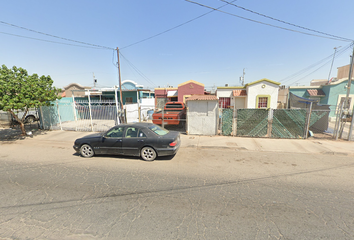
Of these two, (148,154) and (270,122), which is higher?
(270,122)

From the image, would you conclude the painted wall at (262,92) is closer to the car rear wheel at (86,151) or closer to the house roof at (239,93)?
the house roof at (239,93)

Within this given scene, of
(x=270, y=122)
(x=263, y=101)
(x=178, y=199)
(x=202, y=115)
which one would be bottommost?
(x=178, y=199)

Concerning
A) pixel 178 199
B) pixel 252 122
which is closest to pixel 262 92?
pixel 252 122

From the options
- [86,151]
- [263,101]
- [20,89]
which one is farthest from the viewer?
[263,101]

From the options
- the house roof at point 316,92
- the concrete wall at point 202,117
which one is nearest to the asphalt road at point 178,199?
the concrete wall at point 202,117

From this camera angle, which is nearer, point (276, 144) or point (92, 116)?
point (276, 144)

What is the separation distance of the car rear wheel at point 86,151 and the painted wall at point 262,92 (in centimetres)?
1565

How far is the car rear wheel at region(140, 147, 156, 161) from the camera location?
17.6 feet

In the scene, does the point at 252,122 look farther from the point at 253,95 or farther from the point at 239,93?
the point at 239,93

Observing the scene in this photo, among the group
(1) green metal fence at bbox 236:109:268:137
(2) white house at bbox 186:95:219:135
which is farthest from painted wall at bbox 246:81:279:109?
(2) white house at bbox 186:95:219:135

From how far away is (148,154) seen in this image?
5418mm

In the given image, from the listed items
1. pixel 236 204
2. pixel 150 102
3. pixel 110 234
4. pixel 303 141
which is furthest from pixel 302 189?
pixel 150 102

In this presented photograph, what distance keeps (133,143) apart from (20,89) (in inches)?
326

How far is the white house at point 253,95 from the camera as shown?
15464 millimetres
